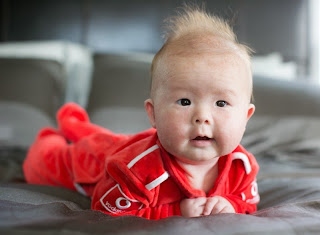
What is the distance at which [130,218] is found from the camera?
2.33 feet

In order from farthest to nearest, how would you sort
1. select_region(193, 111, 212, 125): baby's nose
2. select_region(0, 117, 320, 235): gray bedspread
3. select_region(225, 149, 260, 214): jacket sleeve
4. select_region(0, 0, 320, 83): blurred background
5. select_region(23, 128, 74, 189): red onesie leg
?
1. select_region(0, 0, 320, 83): blurred background
2. select_region(23, 128, 74, 189): red onesie leg
3. select_region(225, 149, 260, 214): jacket sleeve
4. select_region(193, 111, 212, 125): baby's nose
5. select_region(0, 117, 320, 235): gray bedspread

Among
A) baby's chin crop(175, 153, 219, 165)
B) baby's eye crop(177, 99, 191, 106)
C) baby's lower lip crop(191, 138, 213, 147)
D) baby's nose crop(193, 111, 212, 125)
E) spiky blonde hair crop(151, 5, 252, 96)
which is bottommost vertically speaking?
baby's chin crop(175, 153, 219, 165)

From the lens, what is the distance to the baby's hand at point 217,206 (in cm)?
85

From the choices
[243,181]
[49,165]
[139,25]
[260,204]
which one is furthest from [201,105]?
[139,25]

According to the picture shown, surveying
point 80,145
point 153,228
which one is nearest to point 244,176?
point 153,228

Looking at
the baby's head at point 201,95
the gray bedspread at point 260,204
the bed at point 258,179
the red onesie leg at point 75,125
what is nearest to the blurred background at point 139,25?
the bed at point 258,179

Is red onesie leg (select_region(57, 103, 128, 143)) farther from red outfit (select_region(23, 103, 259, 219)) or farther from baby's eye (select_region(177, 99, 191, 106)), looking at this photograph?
baby's eye (select_region(177, 99, 191, 106))

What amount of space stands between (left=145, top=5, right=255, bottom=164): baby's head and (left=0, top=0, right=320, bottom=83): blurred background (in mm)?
1764

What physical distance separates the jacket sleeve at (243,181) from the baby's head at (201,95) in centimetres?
12

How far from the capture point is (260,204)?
1049 millimetres

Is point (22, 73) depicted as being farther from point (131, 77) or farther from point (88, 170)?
point (88, 170)

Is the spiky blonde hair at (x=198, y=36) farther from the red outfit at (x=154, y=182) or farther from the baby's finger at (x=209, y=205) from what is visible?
the baby's finger at (x=209, y=205)

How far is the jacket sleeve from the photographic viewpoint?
3.05ft

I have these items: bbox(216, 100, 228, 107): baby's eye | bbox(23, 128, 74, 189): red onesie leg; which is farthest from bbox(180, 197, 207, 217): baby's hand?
Result: bbox(23, 128, 74, 189): red onesie leg
